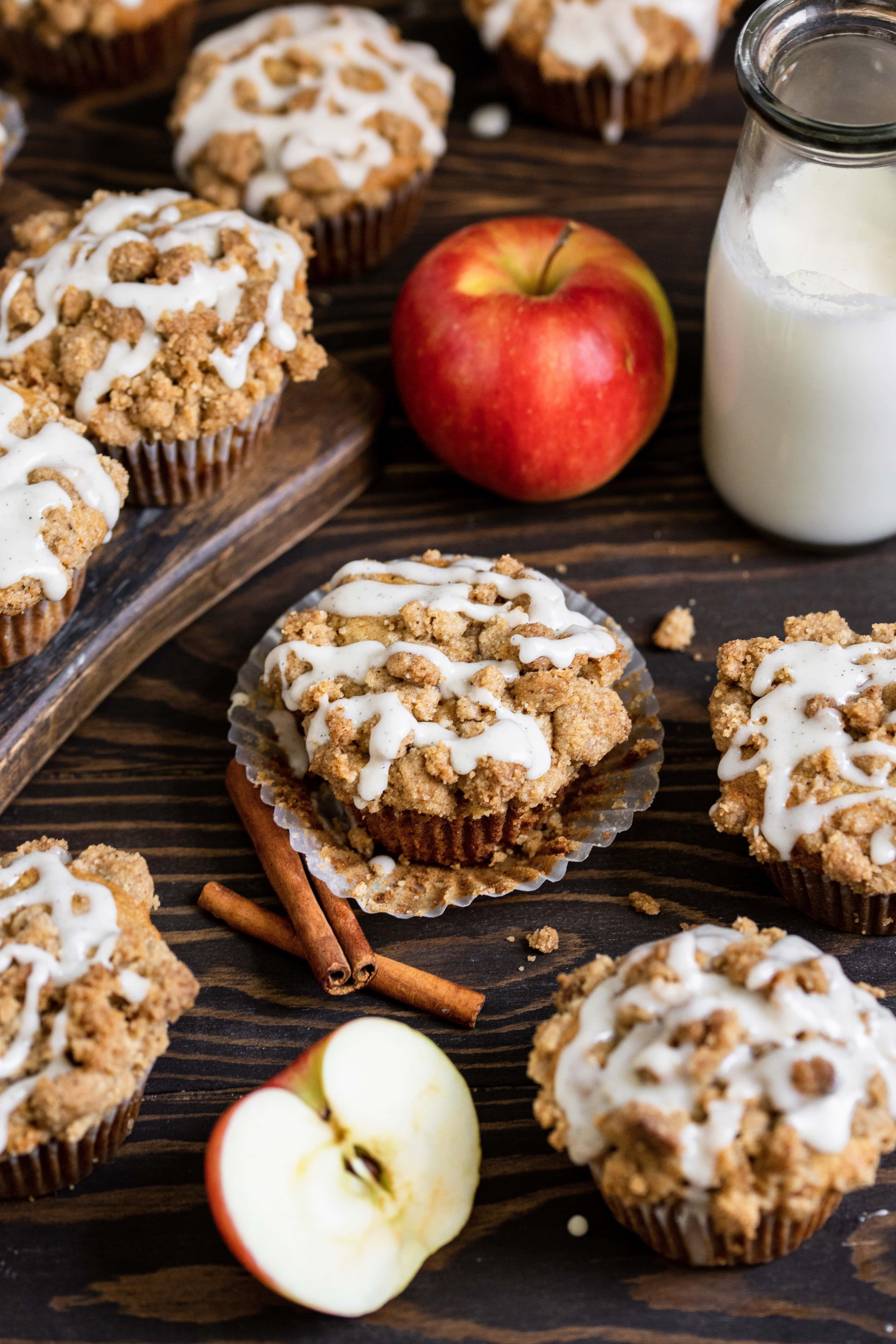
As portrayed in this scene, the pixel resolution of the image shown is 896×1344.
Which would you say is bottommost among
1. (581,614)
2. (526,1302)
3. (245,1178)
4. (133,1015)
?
(526,1302)

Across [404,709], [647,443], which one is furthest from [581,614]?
[647,443]

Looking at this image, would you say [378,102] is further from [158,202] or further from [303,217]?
[158,202]

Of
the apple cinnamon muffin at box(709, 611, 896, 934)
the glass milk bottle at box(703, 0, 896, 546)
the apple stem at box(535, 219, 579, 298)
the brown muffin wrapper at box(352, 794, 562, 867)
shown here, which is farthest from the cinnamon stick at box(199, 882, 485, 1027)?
the apple stem at box(535, 219, 579, 298)

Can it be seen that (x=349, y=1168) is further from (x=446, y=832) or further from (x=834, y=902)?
(x=834, y=902)

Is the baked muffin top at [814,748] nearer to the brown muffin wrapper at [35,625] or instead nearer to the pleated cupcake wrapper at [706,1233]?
the pleated cupcake wrapper at [706,1233]

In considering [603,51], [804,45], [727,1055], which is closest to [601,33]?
[603,51]
